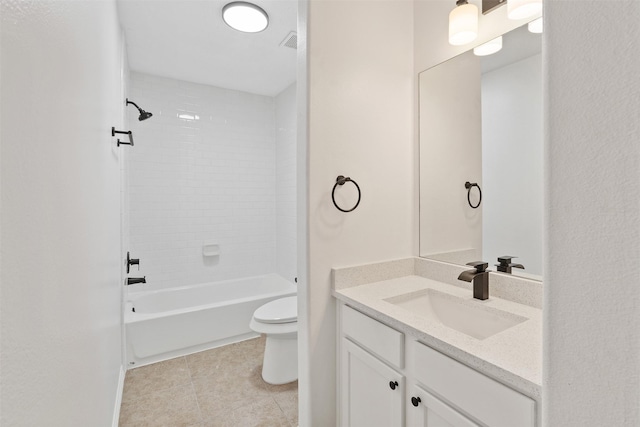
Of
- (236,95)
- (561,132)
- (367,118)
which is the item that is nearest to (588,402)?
(561,132)

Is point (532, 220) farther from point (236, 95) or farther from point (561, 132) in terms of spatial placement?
point (236, 95)

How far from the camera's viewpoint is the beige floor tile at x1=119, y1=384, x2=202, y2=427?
183cm

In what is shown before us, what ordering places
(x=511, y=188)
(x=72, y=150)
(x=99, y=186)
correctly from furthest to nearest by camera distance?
(x=511, y=188)
(x=99, y=186)
(x=72, y=150)

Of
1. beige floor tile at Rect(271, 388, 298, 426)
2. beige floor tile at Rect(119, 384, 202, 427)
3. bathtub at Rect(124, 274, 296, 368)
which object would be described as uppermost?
bathtub at Rect(124, 274, 296, 368)

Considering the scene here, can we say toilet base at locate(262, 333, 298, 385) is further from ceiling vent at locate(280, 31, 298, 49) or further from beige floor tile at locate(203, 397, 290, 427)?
ceiling vent at locate(280, 31, 298, 49)

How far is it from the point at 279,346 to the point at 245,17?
2.37m

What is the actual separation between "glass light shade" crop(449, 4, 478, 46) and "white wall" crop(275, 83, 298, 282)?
2.09 m

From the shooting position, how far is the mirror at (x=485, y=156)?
1327mm

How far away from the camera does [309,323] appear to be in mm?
1500

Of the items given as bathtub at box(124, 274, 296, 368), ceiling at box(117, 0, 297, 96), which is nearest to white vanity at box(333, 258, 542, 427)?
bathtub at box(124, 274, 296, 368)

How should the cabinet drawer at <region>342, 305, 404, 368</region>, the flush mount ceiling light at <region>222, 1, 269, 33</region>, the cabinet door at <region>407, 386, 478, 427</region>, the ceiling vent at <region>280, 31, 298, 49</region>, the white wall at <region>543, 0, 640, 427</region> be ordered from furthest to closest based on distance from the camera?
1. the ceiling vent at <region>280, 31, 298, 49</region>
2. the flush mount ceiling light at <region>222, 1, 269, 33</region>
3. the cabinet drawer at <region>342, 305, 404, 368</region>
4. the cabinet door at <region>407, 386, 478, 427</region>
5. the white wall at <region>543, 0, 640, 427</region>

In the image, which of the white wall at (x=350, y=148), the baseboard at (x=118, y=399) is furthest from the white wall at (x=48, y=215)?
the white wall at (x=350, y=148)

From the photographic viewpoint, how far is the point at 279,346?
88.8 inches

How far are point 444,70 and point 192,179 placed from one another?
2763 mm
